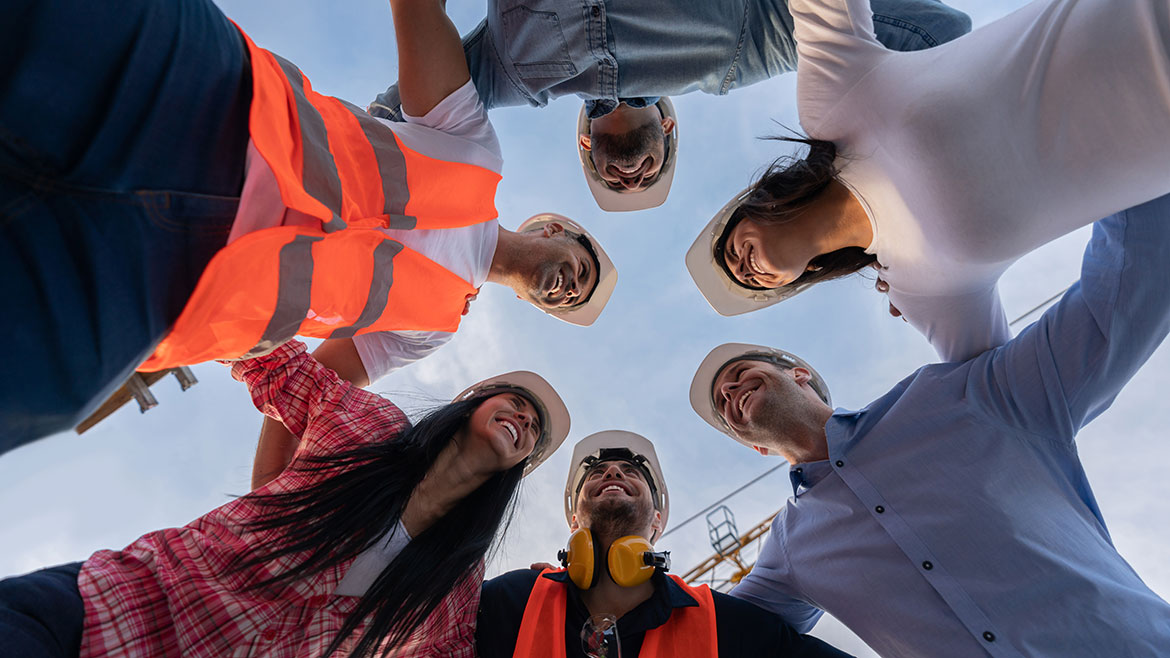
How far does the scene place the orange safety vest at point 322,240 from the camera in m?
2.05

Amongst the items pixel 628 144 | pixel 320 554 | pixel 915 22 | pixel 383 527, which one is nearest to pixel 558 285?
pixel 628 144

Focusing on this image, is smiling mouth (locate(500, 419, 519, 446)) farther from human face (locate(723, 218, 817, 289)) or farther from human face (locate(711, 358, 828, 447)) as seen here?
human face (locate(723, 218, 817, 289))

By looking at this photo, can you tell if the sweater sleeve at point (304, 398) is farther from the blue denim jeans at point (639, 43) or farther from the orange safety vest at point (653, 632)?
the blue denim jeans at point (639, 43)

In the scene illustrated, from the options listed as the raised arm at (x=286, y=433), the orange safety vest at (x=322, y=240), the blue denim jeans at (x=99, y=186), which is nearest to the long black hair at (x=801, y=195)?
the orange safety vest at (x=322, y=240)

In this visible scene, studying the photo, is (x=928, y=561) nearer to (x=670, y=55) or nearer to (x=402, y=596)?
(x=402, y=596)

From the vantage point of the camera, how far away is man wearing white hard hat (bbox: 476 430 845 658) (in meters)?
3.35

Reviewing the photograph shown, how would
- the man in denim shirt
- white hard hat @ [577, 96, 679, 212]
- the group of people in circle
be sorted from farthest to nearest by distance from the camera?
white hard hat @ [577, 96, 679, 212] → the man in denim shirt → the group of people in circle

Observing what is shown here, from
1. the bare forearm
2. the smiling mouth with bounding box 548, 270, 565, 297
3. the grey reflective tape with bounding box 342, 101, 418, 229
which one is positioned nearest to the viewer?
the grey reflective tape with bounding box 342, 101, 418, 229

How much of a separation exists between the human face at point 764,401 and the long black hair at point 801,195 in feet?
2.81

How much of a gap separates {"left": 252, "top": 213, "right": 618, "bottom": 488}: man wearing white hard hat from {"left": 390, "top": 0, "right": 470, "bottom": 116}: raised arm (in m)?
0.83

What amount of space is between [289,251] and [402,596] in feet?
6.80

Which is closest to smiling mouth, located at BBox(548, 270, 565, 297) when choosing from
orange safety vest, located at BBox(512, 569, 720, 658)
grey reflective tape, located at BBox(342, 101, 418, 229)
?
grey reflective tape, located at BBox(342, 101, 418, 229)

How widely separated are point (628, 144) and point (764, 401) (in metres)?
2.62

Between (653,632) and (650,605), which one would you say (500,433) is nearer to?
(650,605)
